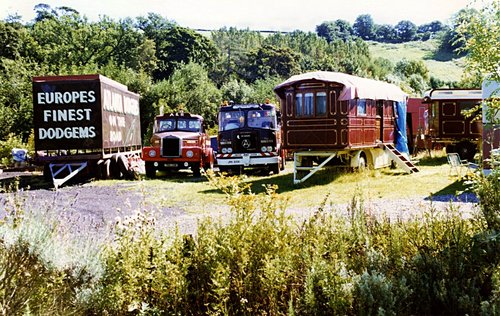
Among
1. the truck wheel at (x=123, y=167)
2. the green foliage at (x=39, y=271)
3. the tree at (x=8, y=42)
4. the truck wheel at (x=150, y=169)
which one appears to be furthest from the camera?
the tree at (x=8, y=42)

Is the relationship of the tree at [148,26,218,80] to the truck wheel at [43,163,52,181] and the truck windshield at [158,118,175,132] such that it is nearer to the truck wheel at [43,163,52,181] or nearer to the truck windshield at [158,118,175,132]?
the truck windshield at [158,118,175,132]

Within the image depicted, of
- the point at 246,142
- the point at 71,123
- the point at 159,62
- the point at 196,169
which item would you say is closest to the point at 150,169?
the point at 196,169

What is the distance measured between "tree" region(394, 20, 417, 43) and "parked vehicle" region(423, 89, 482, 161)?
490ft

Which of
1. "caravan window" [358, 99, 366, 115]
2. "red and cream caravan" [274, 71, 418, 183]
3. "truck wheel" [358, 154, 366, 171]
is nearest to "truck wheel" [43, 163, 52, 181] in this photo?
"red and cream caravan" [274, 71, 418, 183]

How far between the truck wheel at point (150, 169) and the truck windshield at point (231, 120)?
8.43 ft

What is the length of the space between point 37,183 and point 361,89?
31.9ft

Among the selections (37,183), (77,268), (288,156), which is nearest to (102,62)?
(288,156)

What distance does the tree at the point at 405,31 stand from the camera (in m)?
166

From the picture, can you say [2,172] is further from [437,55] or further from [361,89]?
[437,55]

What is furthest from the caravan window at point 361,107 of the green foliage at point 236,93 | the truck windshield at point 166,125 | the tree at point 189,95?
the green foliage at point 236,93

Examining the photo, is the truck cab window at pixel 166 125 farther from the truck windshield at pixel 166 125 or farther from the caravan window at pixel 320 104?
the caravan window at pixel 320 104

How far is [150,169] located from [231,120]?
3136 mm

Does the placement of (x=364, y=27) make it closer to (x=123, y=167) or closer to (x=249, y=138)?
(x=249, y=138)

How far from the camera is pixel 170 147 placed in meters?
19.4
